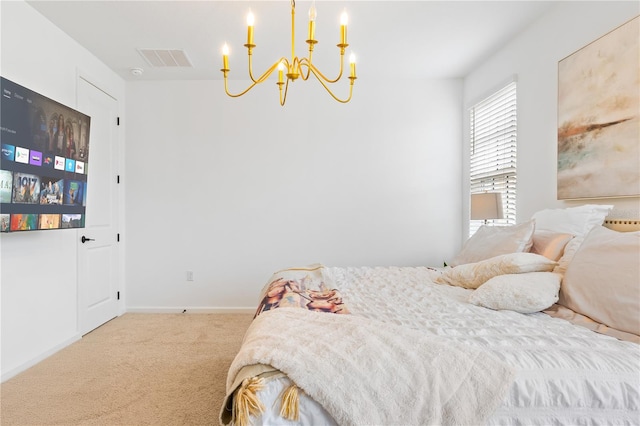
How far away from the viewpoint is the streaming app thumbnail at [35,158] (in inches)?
96.0

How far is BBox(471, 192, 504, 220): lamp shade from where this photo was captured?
305 centimetres

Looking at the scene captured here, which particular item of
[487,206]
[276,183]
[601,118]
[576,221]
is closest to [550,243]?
[576,221]

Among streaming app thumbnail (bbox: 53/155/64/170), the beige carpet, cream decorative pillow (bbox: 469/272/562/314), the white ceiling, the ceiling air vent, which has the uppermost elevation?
the white ceiling

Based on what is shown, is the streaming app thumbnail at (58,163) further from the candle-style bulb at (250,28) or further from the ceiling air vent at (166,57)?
the candle-style bulb at (250,28)

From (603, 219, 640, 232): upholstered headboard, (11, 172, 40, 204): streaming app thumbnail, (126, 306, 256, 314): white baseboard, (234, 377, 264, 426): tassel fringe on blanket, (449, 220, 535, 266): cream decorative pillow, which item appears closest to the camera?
(234, 377, 264, 426): tassel fringe on blanket

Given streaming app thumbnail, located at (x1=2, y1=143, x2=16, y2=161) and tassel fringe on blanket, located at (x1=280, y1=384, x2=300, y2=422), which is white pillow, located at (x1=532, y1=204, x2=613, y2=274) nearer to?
tassel fringe on blanket, located at (x1=280, y1=384, x2=300, y2=422)

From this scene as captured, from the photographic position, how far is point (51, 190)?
104 inches

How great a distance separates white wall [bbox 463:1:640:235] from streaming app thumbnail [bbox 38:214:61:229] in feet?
12.6

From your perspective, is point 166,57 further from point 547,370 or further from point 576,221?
point 547,370

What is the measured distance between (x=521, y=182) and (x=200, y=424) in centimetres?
304

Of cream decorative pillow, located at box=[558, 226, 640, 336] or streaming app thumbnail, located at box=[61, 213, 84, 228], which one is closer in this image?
cream decorative pillow, located at box=[558, 226, 640, 336]

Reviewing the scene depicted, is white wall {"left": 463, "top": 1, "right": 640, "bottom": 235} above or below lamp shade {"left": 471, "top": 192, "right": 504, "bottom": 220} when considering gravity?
above

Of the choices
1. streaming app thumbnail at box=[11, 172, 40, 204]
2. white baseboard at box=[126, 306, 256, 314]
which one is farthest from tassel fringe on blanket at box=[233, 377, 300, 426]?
white baseboard at box=[126, 306, 256, 314]

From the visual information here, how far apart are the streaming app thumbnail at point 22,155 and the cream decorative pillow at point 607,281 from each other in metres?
3.36
